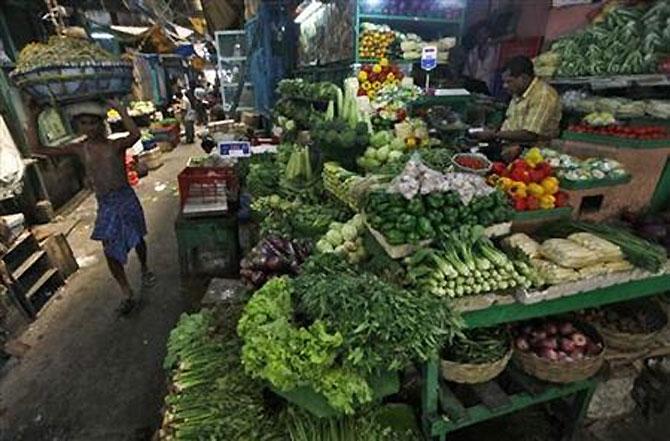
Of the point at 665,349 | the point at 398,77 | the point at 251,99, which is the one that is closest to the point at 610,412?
the point at 665,349

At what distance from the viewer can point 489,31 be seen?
803 centimetres

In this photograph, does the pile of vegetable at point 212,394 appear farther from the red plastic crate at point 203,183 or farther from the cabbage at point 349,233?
the red plastic crate at point 203,183

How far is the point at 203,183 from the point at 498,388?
421 cm

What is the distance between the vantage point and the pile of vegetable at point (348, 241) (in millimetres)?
2935

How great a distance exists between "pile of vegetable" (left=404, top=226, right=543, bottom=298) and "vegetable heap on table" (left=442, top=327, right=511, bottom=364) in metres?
0.42

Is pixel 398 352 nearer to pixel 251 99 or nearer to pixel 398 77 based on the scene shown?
pixel 398 77

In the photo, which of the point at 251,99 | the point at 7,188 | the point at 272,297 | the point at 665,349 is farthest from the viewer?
the point at 251,99

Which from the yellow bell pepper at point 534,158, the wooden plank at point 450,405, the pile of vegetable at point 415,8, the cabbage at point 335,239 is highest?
the pile of vegetable at point 415,8

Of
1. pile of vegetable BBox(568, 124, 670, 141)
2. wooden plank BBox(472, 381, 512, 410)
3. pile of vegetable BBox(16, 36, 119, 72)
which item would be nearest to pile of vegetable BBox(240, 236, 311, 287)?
wooden plank BBox(472, 381, 512, 410)

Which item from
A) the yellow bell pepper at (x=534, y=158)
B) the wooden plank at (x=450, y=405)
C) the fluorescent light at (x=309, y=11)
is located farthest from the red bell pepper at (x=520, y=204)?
the fluorescent light at (x=309, y=11)

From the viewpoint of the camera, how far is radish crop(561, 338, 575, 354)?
2.51 meters

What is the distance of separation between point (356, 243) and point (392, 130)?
1.68 metres

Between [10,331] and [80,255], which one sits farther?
[80,255]

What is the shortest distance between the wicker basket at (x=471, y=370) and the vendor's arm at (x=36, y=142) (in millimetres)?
4381
